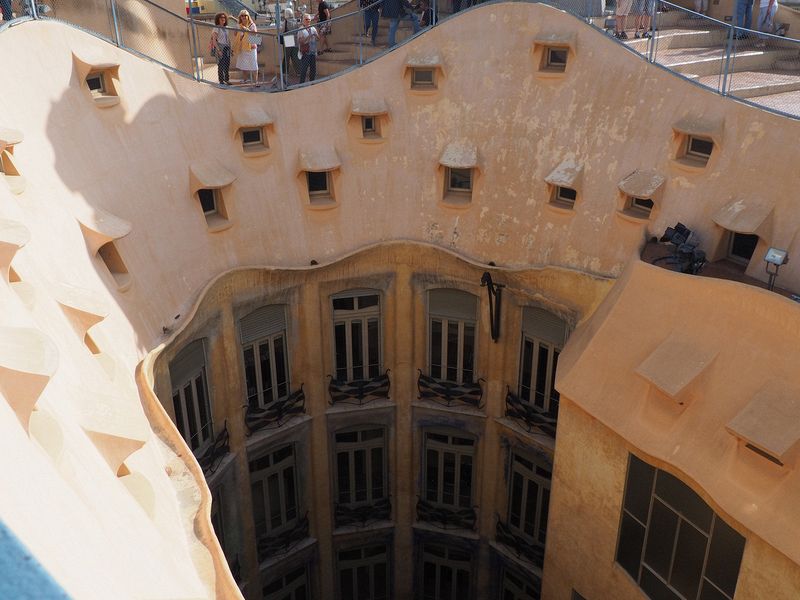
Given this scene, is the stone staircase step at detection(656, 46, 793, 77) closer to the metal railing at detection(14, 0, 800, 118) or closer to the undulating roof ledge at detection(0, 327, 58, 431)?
the metal railing at detection(14, 0, 800, 118)

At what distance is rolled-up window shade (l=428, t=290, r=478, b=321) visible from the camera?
22.1 m

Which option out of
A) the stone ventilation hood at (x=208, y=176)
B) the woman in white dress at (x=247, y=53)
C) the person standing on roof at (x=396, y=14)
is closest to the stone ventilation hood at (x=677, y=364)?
the stone ventilation hood at (x=208, y=176)

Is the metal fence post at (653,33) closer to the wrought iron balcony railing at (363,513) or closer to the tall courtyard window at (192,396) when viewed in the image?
the tall courtyard window at (192,396)

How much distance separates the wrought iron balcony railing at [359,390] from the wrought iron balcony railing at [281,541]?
12.0 feet

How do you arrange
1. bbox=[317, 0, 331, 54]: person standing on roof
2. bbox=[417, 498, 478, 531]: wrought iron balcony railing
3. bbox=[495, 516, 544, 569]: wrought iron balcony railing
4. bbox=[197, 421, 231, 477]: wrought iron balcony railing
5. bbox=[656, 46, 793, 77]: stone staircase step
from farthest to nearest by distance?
bbox=[417, 498, 478, 531]: wrought iron balcony railing → bbox=[495, 516, 544, 569]: wrought iron balcony railing → bbox=[317, 0, 331, 54]: person standing on roof → bbox=[197, 421, 231, 477]: wrought iron balcony railing → bbox=[656, 46, 793, 77]: stone staircase step

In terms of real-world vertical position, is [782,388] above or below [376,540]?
above

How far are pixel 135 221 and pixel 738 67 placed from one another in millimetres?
13620

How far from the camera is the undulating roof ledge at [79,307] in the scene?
41.3 ft

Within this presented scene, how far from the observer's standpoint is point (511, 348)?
71.4 ft

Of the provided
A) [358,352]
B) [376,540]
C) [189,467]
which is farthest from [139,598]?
[376,540]

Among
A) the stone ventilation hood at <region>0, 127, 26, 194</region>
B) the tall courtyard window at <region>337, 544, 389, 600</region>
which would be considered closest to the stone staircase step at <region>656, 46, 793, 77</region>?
the stone ventilation hood at <region>0, 127, 26, 194</region>

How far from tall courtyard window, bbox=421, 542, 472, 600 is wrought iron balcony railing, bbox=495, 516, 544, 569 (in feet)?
5.14

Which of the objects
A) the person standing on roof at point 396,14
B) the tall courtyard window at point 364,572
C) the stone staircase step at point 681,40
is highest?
the person standing on roof at point 396,14

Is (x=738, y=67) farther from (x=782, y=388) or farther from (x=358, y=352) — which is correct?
(x=358, y=352)
